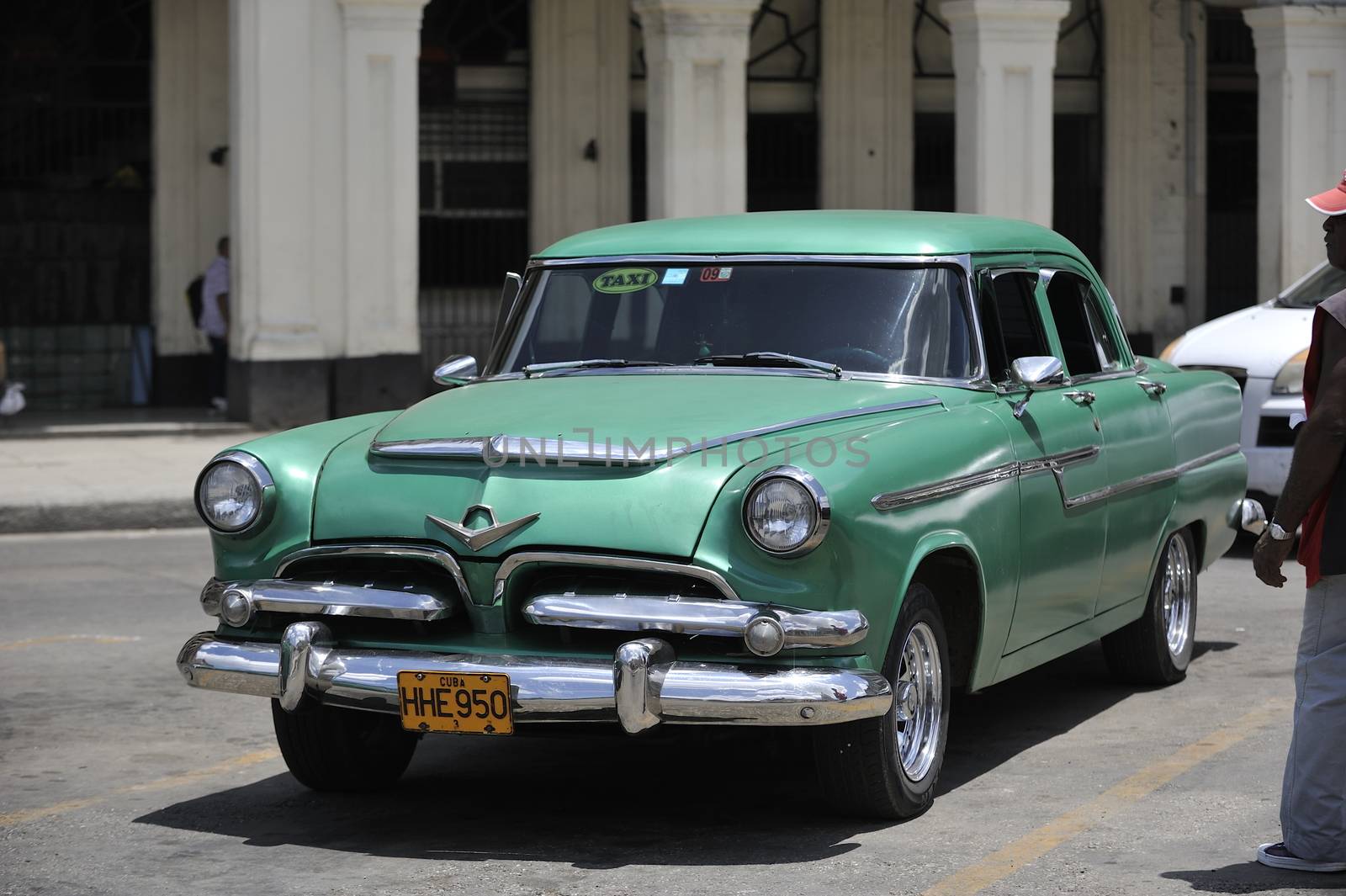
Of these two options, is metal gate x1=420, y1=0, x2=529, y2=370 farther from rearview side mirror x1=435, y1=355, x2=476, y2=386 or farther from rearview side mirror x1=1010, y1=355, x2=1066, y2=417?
rearview side mirror x1=1010, y1=355, x2=1066, y2=417

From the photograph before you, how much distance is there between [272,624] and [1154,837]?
2391 mm

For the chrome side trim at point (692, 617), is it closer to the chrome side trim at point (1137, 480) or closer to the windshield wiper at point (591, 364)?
the windshield wiper at point (591, 364)

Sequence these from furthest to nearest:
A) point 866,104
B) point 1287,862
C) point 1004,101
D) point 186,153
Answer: point 866,104 < point 186,153 < point 1004,101 < point 1287,862

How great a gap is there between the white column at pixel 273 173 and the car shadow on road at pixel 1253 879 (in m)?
13.6

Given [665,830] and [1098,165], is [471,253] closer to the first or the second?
[1098,165]

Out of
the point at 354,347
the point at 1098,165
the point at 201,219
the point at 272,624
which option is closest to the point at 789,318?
the point at 272,624

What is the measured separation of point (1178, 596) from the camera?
7.79 metres

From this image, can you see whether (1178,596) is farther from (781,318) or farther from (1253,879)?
(1253,879)

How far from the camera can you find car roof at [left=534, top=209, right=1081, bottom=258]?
6.43 meters

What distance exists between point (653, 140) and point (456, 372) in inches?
498

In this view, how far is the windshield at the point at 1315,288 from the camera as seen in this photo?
39.9ft

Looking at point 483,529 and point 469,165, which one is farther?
point 469,165

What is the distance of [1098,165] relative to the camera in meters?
23.7

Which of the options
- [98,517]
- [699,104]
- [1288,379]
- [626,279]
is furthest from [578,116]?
[626,279]
